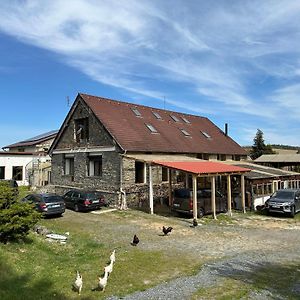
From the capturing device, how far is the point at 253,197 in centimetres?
2567

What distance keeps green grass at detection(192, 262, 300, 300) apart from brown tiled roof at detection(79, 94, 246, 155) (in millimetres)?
15961

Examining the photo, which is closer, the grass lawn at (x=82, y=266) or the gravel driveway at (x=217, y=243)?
the grass lawn at (x=82, y=266)

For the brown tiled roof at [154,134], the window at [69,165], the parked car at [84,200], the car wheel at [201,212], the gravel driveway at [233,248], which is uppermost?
the brown tiled roof at [154,134]

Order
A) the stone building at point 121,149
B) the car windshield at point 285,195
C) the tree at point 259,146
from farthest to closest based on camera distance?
the tree at point 259,146 < the stone building at point 121,149 < the car windshield at point 285,195

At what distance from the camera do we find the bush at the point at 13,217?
12822 mm

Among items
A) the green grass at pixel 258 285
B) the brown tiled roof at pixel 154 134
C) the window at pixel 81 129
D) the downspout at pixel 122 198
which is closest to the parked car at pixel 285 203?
the brown tiled roof at pixel 154 134

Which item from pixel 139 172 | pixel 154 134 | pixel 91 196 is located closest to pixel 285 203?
pixel 139 172

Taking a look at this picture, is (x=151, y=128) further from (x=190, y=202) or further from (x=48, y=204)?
(x=48, y=204)

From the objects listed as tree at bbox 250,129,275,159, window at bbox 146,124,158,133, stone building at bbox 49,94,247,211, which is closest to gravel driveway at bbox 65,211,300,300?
stone building at bbox 49,94,247,211

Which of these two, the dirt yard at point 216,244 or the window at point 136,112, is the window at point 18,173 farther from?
the dirt yard at point 216,244

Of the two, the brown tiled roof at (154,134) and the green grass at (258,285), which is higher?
the brown tiled roof at (154,134)

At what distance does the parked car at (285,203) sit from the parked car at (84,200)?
11.7 meters

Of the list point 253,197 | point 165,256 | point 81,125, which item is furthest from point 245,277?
point 81,125

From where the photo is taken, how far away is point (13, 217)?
1296cm
